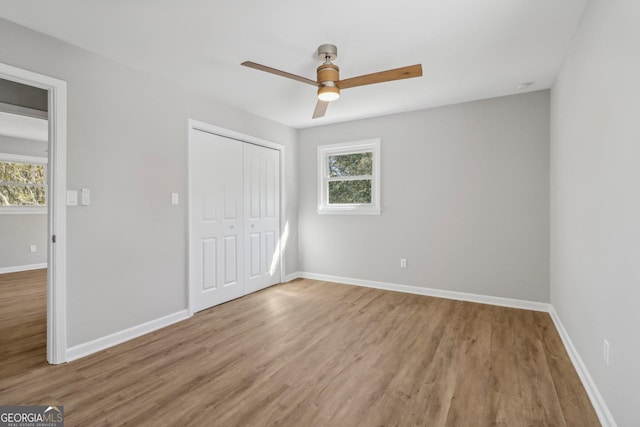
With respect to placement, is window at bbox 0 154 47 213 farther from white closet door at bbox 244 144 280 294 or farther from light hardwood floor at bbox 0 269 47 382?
white closet door at bbox 244 144 280 294

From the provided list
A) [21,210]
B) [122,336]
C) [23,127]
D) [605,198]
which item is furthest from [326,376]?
[21,210]

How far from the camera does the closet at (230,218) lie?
3.52 meters

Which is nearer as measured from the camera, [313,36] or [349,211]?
[313,36]

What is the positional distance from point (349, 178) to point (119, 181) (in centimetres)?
303

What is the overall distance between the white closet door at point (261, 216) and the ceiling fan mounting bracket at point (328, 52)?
6.54 feet

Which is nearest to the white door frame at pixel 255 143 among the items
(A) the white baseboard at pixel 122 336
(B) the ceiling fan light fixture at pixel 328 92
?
(A) the white baseboard at pixel 122 336

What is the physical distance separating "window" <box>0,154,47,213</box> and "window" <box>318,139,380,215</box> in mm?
5862

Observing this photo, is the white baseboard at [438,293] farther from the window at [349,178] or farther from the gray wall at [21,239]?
the gray wall at [21,239]

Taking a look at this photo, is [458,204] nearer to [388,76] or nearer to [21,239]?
[388,76]

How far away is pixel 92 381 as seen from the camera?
7.09 ft

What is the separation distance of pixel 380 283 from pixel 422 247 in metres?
0.82

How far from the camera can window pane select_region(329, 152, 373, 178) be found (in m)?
4.66

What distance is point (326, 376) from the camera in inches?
87.7

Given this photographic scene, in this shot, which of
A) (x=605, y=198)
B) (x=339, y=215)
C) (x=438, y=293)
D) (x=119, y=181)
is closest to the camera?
(x=605, y=198)
